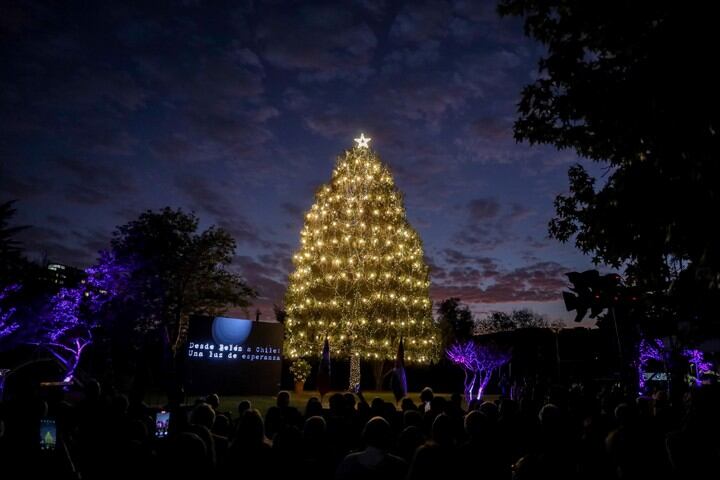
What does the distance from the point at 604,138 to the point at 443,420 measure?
6.49 m

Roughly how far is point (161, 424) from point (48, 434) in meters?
A: 2.29

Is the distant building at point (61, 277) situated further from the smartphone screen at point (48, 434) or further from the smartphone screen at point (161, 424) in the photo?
the smartphone screen at point (48, 434)

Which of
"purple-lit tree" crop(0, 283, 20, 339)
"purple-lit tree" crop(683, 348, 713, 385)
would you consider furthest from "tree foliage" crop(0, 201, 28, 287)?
"purple-lit tree" crop(683, 348, 713, 385)

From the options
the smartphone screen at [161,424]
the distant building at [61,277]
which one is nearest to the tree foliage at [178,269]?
the distant building at [61,277]

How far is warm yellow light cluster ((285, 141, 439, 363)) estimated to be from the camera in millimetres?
26344

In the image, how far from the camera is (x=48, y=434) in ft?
13.9

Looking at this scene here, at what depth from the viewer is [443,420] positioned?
16.2 ft

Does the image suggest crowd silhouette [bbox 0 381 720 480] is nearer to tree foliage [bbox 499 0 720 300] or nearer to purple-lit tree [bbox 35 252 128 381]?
tree foliage [bbox 499 0 720 300]

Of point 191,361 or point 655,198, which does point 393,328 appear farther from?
point 655,198

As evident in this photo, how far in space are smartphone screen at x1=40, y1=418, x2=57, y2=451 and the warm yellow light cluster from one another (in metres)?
21.9

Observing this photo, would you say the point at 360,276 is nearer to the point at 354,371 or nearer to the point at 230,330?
the point at 354,371

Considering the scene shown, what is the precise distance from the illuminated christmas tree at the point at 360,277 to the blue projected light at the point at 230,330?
5.64 metres

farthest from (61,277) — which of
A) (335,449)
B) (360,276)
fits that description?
(335,449)

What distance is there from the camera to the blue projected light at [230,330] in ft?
67.0
